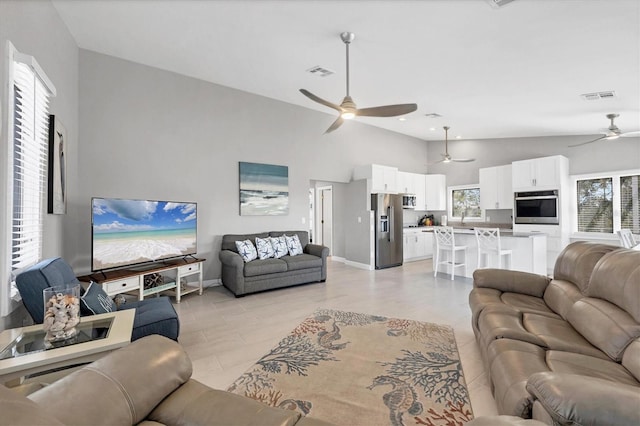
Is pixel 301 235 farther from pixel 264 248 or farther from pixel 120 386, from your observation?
pixel 120 386

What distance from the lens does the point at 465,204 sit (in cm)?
810

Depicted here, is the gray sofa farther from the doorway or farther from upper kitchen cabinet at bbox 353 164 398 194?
the doorway

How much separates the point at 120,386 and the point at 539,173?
7547 millimetres

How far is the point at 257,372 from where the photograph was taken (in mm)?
2410

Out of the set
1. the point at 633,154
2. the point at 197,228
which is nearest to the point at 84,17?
the point at 197,228

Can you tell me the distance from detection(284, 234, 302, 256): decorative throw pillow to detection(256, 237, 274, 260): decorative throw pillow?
40 cm

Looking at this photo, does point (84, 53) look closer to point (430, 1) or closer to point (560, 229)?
point (430, 1)

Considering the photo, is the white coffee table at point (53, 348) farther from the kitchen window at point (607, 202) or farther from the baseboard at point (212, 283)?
the kitchen window at point (607, 202)

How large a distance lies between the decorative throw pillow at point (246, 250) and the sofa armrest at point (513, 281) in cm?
326

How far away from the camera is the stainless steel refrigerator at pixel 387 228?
258 inches

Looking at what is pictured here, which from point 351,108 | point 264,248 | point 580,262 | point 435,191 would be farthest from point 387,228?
point 580,262

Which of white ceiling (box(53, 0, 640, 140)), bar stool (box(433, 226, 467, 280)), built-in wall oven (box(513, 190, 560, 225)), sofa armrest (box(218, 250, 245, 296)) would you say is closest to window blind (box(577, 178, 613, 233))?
built-in wall oven (box(513, 190, 560, 225))

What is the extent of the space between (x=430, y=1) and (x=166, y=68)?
12.4 feet

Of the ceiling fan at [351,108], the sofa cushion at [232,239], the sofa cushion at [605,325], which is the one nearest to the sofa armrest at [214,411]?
the sofa cushion at [605,325]
